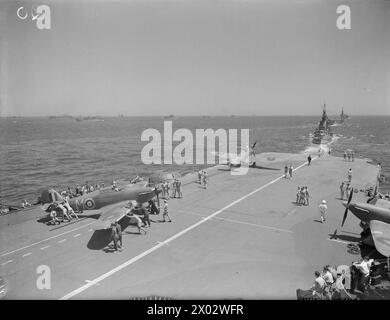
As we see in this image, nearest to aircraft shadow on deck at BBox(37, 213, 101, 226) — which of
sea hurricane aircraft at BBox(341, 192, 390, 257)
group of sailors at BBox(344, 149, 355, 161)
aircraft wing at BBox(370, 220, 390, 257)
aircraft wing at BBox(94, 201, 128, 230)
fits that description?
aircraft wing at BBox(94, 201, 128, 230)

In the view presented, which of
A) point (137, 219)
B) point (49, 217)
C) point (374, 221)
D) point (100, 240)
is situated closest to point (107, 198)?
point (137, 219)

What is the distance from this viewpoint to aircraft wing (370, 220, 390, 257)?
1532 centimetres

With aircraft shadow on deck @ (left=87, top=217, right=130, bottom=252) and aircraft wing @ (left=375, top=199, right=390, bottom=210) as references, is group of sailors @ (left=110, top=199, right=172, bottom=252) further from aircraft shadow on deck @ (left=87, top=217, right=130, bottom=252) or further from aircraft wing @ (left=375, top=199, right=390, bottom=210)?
aircraft wing @ (left=375, top=199, right=390, bottom=210)

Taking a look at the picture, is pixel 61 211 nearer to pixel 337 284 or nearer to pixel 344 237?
pixel 337 284

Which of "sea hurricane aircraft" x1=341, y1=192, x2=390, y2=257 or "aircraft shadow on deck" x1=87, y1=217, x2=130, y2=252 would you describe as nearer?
"sea hurricane aircraft" x1=341, y1=192, x2=390, y2=257

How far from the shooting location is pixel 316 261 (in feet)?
54.0

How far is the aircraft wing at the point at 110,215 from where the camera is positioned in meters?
18.8

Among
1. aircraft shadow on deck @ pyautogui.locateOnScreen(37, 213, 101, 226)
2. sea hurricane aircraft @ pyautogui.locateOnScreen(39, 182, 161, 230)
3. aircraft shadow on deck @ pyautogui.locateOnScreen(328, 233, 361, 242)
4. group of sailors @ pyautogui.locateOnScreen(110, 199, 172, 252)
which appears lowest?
aircraft shadow on deck @ pyautogui.locateOnScreen(328, 233, 361, 242)

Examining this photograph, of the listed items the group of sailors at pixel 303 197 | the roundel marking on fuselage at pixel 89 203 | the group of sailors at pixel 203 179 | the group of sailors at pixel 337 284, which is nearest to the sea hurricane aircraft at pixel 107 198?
the roundel marking on fuselage at pixel 89 203

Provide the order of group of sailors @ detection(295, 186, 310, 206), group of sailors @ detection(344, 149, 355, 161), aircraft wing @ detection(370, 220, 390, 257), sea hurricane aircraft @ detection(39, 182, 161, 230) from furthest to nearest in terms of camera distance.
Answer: group of sailors @ detection(344, 149, 355, 161) → group of sailors @ detection(295, 186, 310, 206) → sea hurricane aircraft @ detection(39, 182, 161, 230) → aircraft wing @ detection(370, 220, 390, 257)

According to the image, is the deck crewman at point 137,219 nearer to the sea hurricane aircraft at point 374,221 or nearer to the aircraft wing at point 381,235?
the sea hurricane aircraft at point 374,221

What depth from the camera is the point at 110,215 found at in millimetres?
20359

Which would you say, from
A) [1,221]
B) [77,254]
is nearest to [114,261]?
[77,254]

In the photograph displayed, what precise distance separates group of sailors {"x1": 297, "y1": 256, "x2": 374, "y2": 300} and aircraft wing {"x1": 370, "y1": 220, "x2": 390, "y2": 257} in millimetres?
1466
